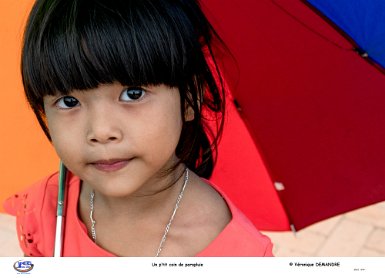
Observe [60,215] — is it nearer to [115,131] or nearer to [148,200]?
[148,200]

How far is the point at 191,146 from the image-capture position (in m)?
1.60

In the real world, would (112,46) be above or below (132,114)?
above

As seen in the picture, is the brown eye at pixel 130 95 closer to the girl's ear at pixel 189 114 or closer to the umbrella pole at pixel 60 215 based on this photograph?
the girl's ear at pixel 189 114

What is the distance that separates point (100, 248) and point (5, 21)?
0.59 meters

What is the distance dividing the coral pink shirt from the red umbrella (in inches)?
9.1

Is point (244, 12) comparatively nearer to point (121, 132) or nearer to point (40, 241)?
point (121, 132)

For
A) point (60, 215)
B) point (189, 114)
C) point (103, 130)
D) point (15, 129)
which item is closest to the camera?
point (103, 130)

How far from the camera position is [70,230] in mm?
1580

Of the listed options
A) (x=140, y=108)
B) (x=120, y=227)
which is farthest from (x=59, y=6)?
(x=120, y=227)

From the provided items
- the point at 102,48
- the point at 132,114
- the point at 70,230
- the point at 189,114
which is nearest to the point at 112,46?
the point at 102,48

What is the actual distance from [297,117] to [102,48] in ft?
1.95

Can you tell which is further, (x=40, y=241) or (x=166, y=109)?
(x=40, y=241)
